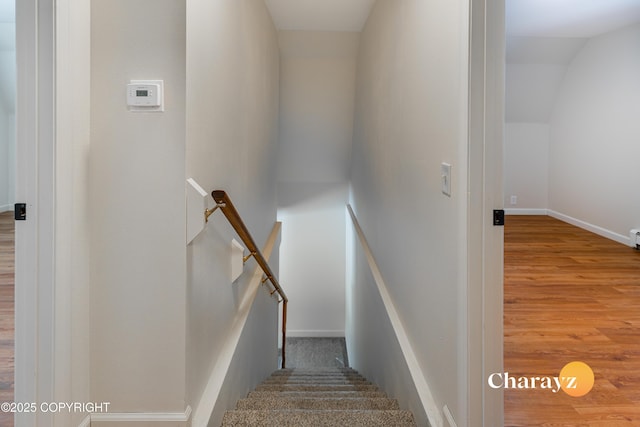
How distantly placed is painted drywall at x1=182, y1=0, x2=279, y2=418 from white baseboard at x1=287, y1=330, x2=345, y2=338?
3.19 metres

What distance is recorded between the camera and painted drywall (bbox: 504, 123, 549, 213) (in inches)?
289

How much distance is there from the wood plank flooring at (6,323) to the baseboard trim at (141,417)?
1.44ft

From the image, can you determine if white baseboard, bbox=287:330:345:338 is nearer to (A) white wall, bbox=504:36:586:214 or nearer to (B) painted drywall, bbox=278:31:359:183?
(B) painted drywall, bbox=278:31:359:183

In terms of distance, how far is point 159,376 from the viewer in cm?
195

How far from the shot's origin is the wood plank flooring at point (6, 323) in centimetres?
231

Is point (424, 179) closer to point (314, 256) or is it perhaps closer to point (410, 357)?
point (410, 357)

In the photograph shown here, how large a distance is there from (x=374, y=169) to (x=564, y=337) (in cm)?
186

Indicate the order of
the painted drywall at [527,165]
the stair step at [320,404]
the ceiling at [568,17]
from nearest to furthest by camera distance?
the stair step at [320,404], the ceiling at [568,17], the painted drywall at [527,165]

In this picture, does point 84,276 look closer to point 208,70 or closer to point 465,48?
point 208,70

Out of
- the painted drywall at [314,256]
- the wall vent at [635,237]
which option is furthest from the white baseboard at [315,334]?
the wall vent at [635,237]

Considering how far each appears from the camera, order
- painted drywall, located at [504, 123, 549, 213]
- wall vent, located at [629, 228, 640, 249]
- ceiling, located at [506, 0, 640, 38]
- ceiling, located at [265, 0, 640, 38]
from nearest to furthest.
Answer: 1. ceiling, located at [265, 0, 640, 38]
2. ceiling, located at [506, 0, 640, 38]
3. wall vent, located at [629, 228, 640, 249]
4. painted drywall, located at [504, 123, 549, 213]

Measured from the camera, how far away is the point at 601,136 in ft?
20.0

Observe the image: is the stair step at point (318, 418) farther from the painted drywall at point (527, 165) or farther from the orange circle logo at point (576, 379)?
the painted drywall at point (527, 165)

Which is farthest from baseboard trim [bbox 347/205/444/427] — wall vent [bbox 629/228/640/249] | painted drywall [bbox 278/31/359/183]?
wall vent [bbox 629/228/640/249]
